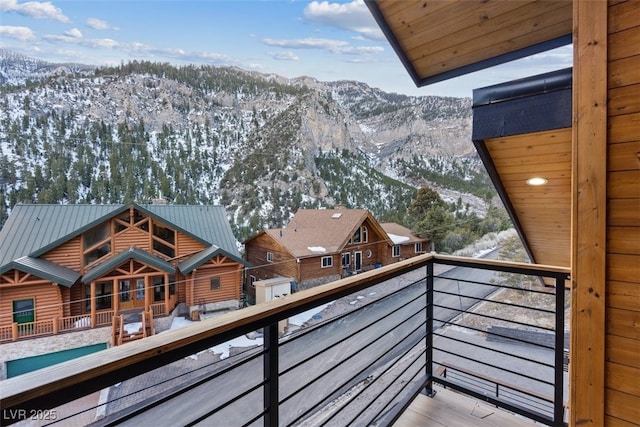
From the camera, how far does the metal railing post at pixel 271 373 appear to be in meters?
0.85

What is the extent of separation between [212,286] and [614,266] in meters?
8.72

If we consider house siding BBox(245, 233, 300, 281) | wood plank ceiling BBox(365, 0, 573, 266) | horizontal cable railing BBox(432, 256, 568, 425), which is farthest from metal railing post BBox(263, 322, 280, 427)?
house siding BBox(245, 233, 300, 281)

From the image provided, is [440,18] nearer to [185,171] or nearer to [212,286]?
[212,286]

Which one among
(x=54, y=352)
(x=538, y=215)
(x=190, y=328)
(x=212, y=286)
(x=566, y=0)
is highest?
(x=566, y=0)

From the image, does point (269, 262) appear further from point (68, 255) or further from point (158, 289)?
point (68, 255)

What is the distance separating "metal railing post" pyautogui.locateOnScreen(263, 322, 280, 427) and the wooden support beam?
872 millimetres

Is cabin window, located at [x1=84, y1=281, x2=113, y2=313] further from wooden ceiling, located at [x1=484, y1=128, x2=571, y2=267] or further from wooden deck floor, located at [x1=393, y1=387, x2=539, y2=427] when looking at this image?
wooden ceiling, located at [x1=484, y1=128, x2=571, y2=267]

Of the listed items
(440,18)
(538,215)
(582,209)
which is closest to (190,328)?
(582,209)

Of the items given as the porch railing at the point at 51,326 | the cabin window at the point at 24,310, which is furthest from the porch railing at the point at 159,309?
the cabin window at the point at 24,310

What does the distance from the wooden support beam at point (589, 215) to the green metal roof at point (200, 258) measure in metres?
8.05

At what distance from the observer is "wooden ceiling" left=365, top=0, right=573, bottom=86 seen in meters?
1.53

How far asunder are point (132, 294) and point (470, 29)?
28.0 ft

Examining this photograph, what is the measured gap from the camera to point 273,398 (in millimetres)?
882

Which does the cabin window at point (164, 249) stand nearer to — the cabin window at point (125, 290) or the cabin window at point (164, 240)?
the cabin window at point (164, 240)
